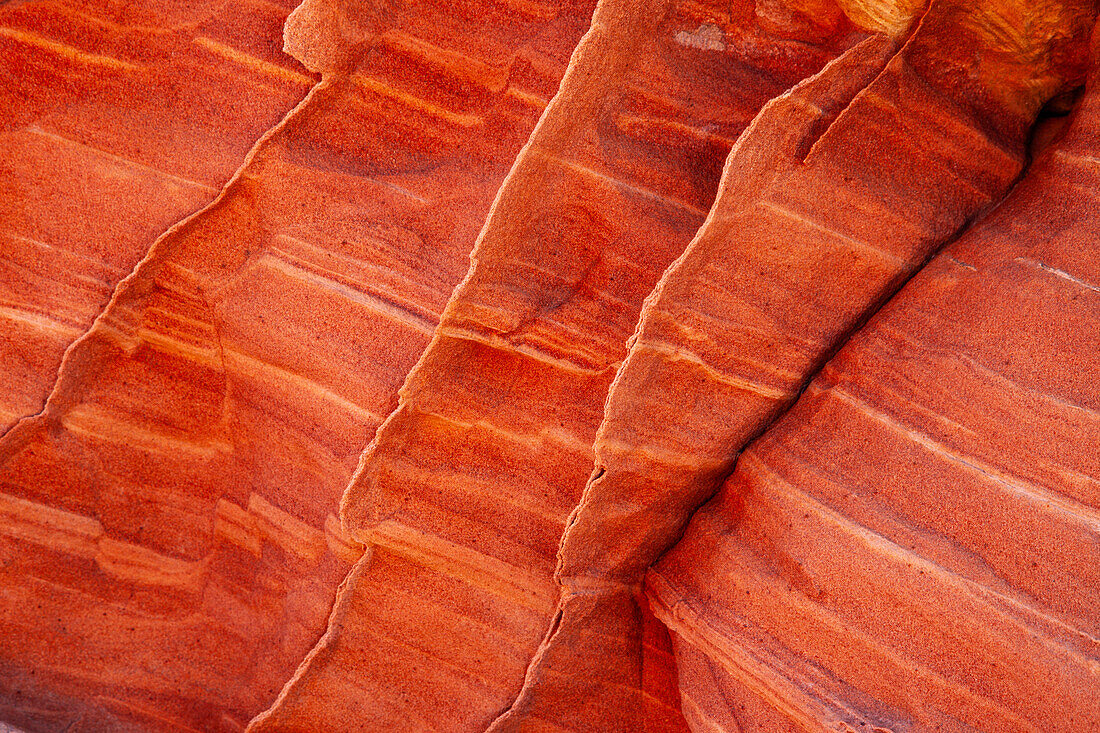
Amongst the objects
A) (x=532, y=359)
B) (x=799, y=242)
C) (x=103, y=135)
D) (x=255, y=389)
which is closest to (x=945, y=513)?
(x=799, y=242)

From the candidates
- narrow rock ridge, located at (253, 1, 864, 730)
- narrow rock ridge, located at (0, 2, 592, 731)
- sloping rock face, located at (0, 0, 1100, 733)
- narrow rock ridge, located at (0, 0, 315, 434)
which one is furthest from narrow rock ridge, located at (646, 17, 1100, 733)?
narrow rock ridge, located at (0, 0, 315, 434)

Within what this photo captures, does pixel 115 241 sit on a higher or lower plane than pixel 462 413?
higher

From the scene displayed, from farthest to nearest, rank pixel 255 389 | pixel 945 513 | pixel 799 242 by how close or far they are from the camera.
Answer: pixel 255 389 < pixel 799 242 < pixel 945 513

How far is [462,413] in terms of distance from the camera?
9.28 ft

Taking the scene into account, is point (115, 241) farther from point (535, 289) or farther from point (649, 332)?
point (649, 332)

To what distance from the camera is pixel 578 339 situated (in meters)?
2.76

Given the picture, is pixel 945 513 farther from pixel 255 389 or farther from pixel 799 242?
pixel 255 389

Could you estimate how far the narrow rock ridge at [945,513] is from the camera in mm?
2295

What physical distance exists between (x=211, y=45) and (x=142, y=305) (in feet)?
2.96

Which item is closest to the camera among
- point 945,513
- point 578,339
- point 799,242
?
point 945,513

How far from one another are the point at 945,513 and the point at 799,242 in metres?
0.89

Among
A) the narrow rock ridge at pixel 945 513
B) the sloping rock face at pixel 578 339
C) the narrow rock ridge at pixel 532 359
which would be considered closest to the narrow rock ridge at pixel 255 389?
the sloping rock face at pixel 578 339

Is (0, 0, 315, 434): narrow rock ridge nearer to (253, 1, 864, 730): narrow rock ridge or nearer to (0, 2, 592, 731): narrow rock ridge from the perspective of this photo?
(0, 2, 592, 731): narrow rock ridge

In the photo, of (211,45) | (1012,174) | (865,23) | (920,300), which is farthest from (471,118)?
(1012,174)
